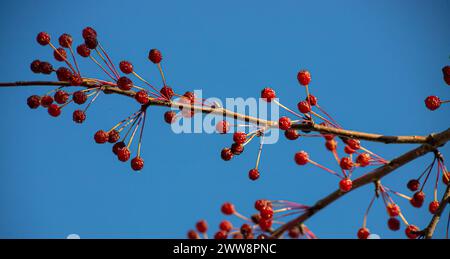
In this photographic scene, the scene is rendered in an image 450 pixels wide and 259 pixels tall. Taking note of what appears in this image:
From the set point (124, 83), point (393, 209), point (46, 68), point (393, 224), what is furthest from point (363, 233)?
point (46, 68)

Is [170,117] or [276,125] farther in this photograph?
[170,117]

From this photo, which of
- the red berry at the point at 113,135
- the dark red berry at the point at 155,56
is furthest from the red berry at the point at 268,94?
the red berry at the point at 113,135

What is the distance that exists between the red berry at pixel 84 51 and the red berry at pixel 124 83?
1.38 feet

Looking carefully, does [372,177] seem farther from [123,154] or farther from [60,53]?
[60,53]

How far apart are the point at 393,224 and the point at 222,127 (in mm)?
1776

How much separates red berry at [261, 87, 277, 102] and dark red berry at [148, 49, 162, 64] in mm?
723

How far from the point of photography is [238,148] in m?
3.55

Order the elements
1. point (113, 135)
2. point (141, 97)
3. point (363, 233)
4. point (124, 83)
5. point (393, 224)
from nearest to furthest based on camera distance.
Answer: point (141, 97)
point (124, 83)
point (113, 135)
point (363, 233)
point (393, 224)

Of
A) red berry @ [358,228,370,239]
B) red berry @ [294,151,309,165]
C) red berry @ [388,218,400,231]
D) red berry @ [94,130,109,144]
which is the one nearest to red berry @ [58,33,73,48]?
red berry @ [94,130,109,144]

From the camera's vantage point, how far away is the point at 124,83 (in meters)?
3.45

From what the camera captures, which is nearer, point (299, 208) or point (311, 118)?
point (311, 118)
